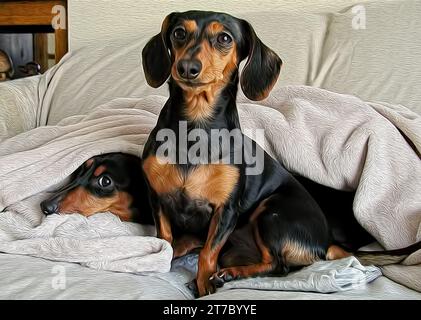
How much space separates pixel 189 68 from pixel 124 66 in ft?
2.69

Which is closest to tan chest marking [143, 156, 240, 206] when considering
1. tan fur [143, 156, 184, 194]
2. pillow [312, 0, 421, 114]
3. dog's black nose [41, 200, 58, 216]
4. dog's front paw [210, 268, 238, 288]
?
tan fur [143, 156, 184, 194]

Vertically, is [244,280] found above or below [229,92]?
below

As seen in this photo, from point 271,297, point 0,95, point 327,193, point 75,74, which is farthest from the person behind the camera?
point 75,74

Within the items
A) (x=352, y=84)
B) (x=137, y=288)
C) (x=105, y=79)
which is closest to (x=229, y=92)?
(x=137, y=288)

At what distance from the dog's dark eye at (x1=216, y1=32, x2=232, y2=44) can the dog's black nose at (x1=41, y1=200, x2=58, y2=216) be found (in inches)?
16.1

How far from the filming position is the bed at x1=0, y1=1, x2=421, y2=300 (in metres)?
0.83

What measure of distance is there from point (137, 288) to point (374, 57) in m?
0.85

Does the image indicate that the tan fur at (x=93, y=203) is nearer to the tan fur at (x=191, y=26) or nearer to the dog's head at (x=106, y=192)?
the dog's head at (x=106, y=192)

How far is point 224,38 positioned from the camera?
0.78 m

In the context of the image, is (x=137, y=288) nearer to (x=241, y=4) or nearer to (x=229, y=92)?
(x=229, y=92)

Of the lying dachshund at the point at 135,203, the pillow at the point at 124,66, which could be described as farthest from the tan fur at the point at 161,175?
the pillow at the point at 124,66

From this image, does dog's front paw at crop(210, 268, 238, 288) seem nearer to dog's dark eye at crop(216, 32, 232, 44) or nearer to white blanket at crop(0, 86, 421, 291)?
white blanket at crop(0, 86, 421, 291)

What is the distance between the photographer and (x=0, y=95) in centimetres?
147

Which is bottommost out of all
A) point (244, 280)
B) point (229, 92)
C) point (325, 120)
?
point (244, 280)
